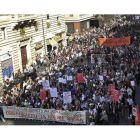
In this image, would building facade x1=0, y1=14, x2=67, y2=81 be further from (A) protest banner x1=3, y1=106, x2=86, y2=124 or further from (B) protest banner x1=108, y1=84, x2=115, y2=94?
(B) protest banner x1=108, y1=84, x2=115, y2=94

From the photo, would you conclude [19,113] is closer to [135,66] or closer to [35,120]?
[35,120]

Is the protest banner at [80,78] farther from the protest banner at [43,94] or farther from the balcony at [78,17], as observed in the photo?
the balcony at [78,17]

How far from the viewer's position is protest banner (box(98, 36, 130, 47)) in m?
21.0

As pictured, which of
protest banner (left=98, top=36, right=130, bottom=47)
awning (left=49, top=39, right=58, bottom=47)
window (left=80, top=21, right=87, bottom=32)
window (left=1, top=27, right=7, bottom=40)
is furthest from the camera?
protest banner (left=98, top=36, right=130, bottom=47)

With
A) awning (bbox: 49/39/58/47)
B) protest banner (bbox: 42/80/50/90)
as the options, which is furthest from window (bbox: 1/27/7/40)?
protest banner (bbox: 42/80/50/90)

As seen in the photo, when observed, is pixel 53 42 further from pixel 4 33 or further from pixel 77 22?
pixel 4 33

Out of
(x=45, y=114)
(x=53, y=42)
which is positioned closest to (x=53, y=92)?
(x=45, y=114)

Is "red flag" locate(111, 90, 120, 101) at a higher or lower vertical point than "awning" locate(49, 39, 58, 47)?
lower

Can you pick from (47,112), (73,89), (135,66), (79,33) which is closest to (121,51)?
(135,66)

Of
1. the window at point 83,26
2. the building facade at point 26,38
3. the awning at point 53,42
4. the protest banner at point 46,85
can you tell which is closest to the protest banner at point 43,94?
the protest banner at point 46,85

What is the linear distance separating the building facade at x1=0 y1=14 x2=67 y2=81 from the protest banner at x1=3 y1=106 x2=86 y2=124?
6.80 feet

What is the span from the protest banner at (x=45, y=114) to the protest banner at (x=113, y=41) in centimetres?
645

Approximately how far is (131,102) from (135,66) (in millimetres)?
5209
